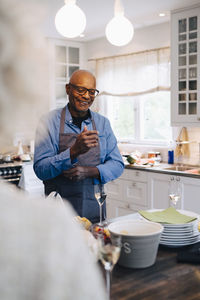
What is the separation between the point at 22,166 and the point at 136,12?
7.61 feet

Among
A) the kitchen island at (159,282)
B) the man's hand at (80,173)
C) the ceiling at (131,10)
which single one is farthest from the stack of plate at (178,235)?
the ceiling at (131,10)

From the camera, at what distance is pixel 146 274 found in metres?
1.25

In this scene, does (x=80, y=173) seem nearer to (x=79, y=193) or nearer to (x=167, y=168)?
(x=79, y=193)

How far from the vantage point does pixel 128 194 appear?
4371mm

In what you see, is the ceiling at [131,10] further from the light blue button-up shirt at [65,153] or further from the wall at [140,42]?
the light blue button-up shirt at [65,153]

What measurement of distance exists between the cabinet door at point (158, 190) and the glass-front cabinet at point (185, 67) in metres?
0.66

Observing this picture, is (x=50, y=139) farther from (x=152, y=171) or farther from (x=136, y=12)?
(x=136, y=12)

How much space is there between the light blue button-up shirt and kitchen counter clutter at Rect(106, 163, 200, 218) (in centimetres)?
150

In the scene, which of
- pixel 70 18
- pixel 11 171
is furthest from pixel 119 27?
pixel 11 171

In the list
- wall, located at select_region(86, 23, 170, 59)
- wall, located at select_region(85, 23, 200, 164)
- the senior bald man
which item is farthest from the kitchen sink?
the senior bald man

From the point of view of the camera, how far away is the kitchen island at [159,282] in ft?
3.60

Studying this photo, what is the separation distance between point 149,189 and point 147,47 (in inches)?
78.4

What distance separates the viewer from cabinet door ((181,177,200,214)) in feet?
11.9

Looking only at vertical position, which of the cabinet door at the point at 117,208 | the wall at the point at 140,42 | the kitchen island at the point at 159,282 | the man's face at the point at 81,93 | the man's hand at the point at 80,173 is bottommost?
the cabinet door at the point at 117,208
